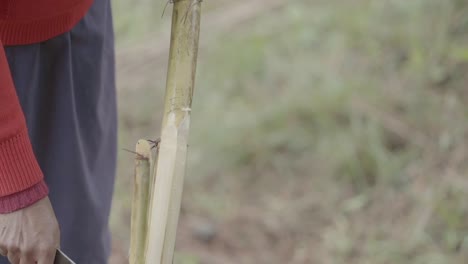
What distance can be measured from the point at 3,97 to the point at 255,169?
168cm

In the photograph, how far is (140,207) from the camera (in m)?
1.01

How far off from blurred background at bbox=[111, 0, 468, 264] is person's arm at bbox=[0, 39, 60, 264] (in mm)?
1264

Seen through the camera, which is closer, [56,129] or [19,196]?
[19,196]

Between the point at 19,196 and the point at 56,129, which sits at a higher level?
the point at 56,129

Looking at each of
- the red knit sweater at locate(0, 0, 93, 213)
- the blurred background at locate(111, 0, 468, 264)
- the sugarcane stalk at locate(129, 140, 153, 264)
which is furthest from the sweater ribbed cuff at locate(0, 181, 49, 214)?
the blurred background at locate(111, 0, 468, 264)

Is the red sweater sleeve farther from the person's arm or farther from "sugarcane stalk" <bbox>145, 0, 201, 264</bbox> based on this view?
"sugarcane stalk" <bbox>145, 0, 201, 264</bbox>

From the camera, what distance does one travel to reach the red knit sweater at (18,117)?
0.94 metres

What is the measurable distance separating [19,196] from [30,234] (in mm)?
54

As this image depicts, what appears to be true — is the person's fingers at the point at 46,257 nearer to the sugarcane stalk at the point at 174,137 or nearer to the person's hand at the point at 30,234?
the person's hand at the point at 30,234

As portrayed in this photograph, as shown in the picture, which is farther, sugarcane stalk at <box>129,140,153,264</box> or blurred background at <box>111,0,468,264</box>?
blurred background at <box>111,0,468,264</box>

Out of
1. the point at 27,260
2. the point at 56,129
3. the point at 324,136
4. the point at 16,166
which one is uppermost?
the point at 324,136

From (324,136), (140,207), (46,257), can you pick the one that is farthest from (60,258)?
(324,136)

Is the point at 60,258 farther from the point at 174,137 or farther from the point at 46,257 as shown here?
the point at 174,137

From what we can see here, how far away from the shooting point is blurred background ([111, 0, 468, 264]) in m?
2.24
